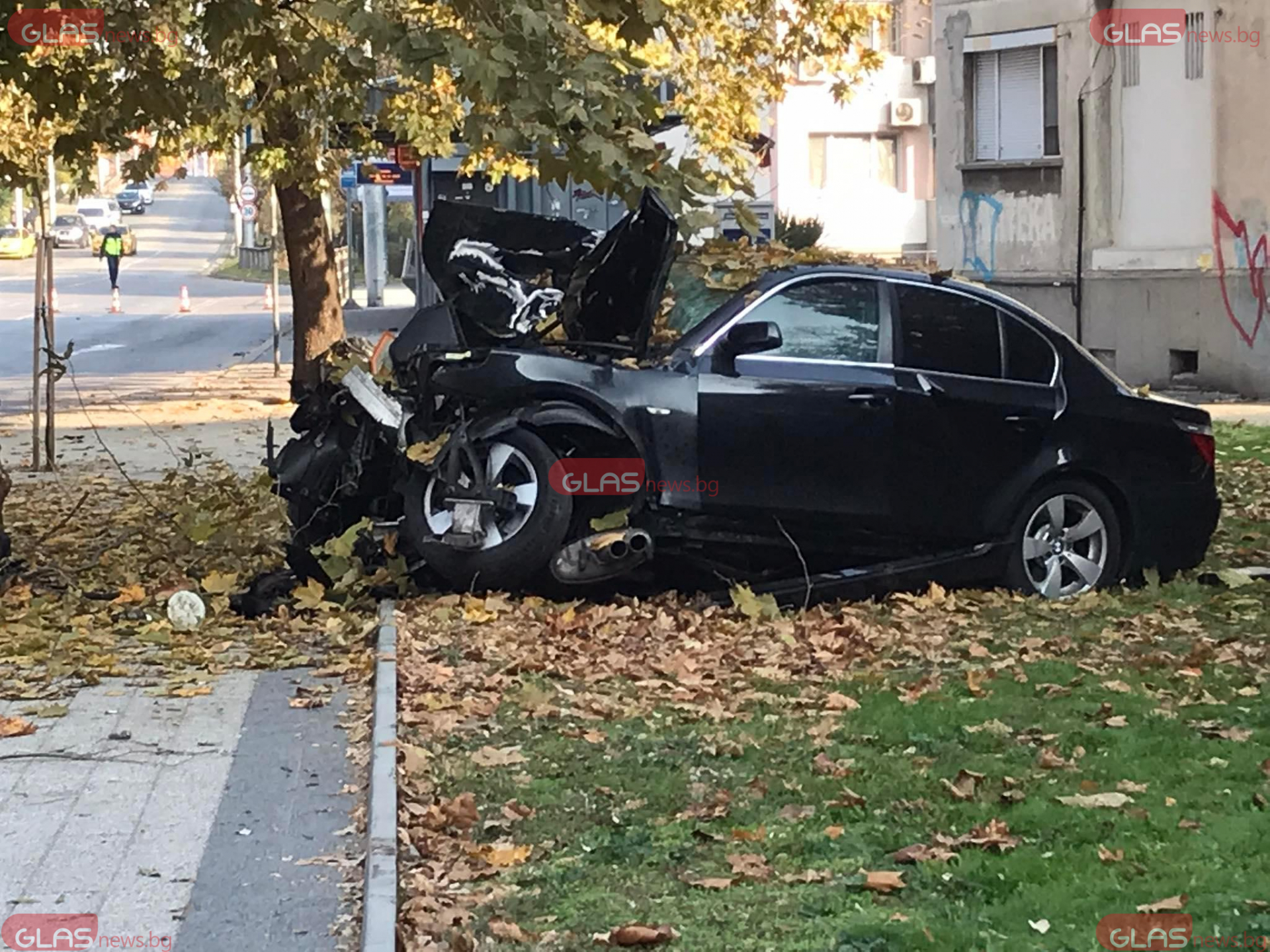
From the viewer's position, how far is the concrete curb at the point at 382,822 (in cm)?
473

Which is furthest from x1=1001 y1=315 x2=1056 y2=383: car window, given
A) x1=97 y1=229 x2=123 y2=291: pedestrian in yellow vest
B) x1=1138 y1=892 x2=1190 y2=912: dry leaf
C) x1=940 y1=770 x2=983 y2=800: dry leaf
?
x1=97 y1=229 x2=123 y2=291: pedestrian in yellow vest

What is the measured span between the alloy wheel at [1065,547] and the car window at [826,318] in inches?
49.5

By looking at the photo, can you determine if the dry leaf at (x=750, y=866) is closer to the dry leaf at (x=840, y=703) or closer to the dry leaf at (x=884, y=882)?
the dry leaf at (x=884, y=882)

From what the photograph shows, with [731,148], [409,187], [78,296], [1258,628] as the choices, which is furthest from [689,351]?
[78,296]

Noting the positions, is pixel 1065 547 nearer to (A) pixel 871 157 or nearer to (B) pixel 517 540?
(B) pixel 517 540

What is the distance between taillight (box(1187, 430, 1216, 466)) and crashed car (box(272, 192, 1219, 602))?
20 mm

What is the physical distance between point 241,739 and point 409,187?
42.9m

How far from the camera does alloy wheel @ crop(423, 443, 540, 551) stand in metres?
8.70

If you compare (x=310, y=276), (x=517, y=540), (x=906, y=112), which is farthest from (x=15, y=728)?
(x=906, y=112)

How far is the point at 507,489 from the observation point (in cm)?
873
